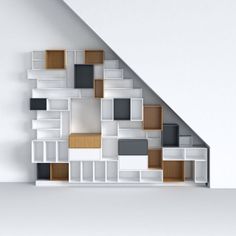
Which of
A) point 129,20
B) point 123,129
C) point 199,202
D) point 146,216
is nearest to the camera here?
point 146,216

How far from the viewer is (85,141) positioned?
532cm

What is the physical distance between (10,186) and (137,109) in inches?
62.5

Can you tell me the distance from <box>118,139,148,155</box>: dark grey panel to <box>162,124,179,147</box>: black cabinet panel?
0.25 metres

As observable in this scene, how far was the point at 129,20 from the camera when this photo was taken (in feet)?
17.0

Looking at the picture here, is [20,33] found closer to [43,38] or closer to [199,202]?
[43,38]

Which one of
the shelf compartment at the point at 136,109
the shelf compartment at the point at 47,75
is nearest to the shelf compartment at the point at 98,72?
the shelf compartment at the point at 47,75

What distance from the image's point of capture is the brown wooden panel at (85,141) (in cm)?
531

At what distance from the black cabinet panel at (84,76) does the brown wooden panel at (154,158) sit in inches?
39.3

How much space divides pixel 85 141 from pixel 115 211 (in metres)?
1.22

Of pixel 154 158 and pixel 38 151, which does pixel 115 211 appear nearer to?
pixel 154 158

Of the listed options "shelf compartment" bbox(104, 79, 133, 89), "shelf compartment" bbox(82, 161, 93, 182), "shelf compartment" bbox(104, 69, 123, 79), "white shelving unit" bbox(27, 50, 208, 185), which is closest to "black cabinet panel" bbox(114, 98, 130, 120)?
"white shelving unit" bbox(27, 50, 208, 185)

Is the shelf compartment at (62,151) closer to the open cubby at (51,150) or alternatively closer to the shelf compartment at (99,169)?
the open cubby at (51,150)

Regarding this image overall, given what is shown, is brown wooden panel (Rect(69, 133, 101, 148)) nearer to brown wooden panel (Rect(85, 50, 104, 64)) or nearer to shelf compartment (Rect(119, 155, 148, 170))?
shelf compartment (Rect(119, 155, 148, 170))

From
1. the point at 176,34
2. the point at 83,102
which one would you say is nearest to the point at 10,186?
the point at 83,102
